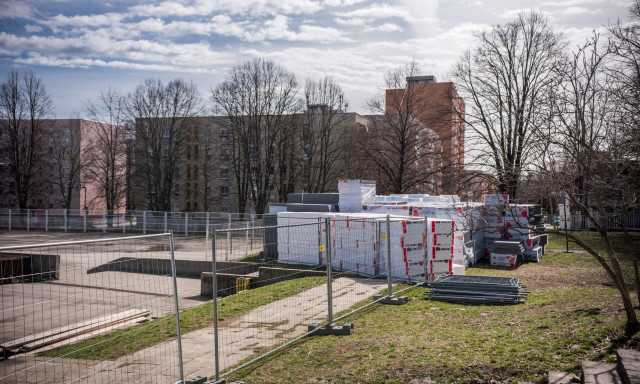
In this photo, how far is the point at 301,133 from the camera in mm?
49594

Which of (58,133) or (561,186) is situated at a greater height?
(58,133)

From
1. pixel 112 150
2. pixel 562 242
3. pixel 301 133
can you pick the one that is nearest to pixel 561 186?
pixel 562 242

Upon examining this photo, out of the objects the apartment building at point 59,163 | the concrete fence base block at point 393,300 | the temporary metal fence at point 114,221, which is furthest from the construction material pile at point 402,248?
the apartment building at point 59,163

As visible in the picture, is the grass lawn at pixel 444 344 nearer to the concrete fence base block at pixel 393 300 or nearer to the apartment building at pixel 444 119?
the concrete fence base block at pixel 393 300

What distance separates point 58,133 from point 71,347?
60449 millimetres

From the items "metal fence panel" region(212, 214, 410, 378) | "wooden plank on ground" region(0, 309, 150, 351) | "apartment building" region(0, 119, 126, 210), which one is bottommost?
"wooden plank on ground" region(0, 309, 150, 351)

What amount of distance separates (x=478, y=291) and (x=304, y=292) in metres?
4.34

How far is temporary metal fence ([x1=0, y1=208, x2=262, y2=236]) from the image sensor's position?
37.9 metres

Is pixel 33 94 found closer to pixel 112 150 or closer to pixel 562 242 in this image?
pixel 112 150

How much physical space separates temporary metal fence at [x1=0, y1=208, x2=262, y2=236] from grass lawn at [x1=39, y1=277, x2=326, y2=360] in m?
22.7

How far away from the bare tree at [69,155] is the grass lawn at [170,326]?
163 ft

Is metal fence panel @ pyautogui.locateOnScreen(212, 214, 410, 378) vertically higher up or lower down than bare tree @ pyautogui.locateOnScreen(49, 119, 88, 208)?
lower down

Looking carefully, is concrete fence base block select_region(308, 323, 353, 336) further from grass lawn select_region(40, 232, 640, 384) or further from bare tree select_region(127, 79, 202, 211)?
bare tree select_region(127, 79, 202, 211)

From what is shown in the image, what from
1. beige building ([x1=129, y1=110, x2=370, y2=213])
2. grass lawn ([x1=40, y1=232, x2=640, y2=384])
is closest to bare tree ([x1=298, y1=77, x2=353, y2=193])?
beige building ([x1=129, y1=110, x2=370, y2=213])
